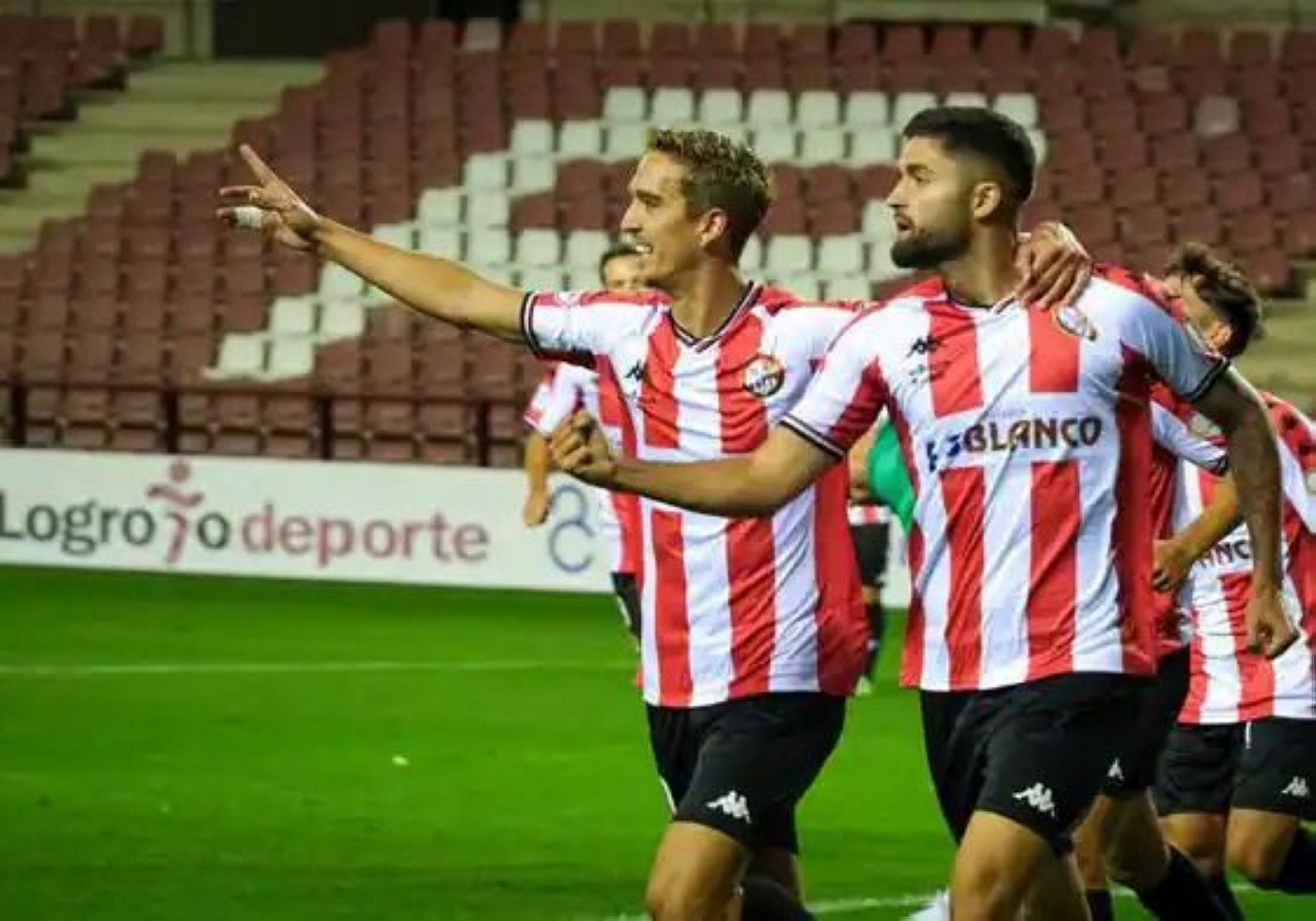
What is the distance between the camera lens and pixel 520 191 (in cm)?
2620

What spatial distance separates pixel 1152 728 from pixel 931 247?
6.54ft

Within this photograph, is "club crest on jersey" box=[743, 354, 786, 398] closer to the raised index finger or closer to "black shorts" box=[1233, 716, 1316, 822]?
the raised index finger

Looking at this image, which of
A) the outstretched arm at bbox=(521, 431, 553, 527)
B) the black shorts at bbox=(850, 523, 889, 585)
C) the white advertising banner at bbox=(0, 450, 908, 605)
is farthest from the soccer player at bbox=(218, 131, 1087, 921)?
the white advertising banner at bbox=(0, 450, 908, 605)

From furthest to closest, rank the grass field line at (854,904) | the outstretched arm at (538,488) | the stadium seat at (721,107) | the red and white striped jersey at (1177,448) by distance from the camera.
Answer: the stadium seat at (721,107) < the outstretched arm at (538,488) < the grass field line at (854,904) < the red and white striped jersey at (1177,448)

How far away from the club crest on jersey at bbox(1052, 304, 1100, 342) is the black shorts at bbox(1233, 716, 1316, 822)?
2.85 meters

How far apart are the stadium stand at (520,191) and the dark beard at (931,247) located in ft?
52.4

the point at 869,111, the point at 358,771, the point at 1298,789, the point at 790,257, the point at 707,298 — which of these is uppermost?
the point at 869,111

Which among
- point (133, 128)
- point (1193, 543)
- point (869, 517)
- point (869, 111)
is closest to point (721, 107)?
point (869, 111)

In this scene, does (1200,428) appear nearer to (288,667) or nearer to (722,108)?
(288,667)

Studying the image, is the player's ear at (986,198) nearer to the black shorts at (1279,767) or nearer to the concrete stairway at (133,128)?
the black shorts at (1279,767)

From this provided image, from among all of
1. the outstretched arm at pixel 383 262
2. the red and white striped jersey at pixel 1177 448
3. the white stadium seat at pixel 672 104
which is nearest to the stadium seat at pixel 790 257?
the white stadium seat at pixel 672 104

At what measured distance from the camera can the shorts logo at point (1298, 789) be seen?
9031 mm

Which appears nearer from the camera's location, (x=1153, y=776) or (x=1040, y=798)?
(x=1040, y=798)

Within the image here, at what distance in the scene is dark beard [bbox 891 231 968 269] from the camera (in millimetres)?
6457
